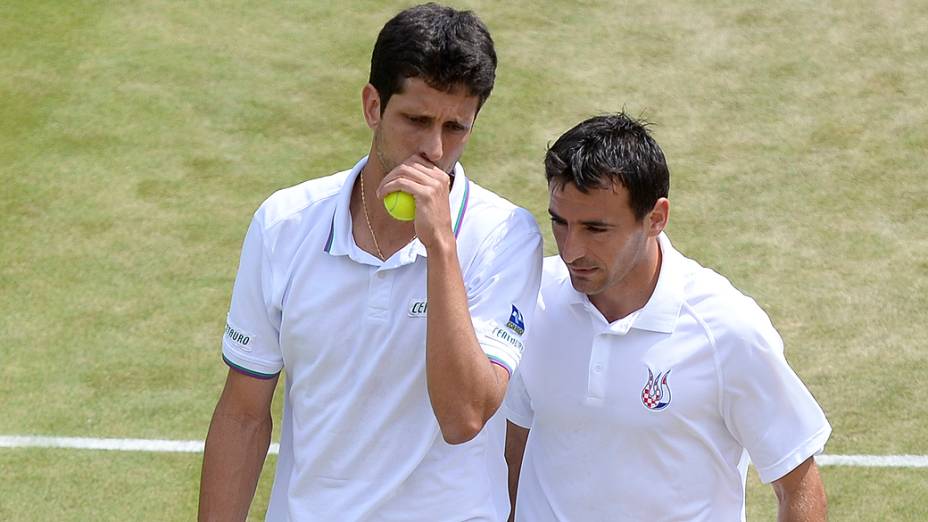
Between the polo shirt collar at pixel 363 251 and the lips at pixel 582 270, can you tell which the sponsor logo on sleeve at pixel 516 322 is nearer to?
the polo shirt collar at pixel 363 251

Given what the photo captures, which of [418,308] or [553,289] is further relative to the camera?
[553,289]

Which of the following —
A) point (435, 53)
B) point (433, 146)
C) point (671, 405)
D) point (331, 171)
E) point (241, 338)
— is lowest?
point (331, 171)

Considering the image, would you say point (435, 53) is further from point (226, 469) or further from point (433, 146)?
point (226, 469)

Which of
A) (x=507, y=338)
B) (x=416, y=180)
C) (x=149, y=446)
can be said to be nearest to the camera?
(x=416, y=180)

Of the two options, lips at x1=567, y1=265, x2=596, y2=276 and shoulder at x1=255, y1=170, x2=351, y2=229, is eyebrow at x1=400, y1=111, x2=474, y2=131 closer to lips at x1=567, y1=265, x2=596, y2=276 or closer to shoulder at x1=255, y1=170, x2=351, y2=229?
shoulder at x1=255, y1=170, x2=351, y2=229

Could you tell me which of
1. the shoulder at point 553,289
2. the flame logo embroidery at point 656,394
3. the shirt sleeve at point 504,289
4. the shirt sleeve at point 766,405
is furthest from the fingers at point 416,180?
the shirt sleeve at point 766,405

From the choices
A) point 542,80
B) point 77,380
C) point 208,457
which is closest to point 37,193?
point 77,380

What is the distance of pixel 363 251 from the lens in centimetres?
397

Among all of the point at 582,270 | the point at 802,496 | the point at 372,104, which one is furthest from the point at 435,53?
the point at 802,496

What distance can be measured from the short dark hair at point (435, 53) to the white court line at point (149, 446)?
401cm

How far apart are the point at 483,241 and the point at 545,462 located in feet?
3.18

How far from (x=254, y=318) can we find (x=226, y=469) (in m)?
0.45

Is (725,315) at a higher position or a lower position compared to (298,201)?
lower

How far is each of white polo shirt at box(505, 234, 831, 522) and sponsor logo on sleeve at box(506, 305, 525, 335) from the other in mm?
540
